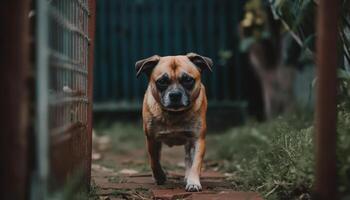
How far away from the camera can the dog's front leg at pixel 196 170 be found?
5.02 m

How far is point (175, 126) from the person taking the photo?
17.7 ft

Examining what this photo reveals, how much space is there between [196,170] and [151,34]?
247 inches

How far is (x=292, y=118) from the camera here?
7.27 metres

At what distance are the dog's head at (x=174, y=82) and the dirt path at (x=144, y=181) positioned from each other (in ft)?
2.06

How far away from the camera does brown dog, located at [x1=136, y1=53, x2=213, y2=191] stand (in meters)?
5.26

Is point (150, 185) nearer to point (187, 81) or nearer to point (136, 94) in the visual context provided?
point (187, 81)

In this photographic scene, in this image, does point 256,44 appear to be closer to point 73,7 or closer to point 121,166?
point 121,166

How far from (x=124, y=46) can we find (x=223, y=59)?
154cm

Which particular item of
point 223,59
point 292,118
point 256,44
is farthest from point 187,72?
point 223,59

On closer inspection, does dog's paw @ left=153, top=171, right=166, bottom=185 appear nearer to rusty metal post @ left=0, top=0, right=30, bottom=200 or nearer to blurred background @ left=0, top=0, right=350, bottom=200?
blurred background @ left=0, top=0, right=350, bottom=200

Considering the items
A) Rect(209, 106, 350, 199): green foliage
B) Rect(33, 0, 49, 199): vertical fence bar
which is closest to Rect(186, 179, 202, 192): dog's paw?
Rect(209, 106, 350, 199): green foliage

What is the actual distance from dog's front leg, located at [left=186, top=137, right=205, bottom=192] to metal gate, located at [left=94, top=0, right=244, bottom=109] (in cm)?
591

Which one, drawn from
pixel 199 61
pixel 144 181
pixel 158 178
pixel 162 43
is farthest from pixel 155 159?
pixel 162 43

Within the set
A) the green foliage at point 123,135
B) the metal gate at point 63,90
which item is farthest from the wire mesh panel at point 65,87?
the green foliage at point 123,135
